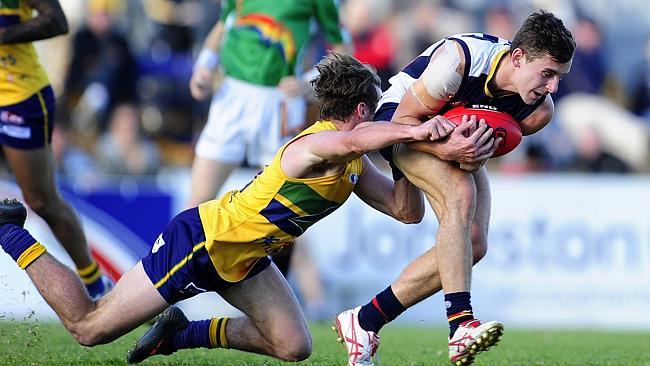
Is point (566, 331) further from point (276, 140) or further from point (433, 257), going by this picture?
point (433, 257)

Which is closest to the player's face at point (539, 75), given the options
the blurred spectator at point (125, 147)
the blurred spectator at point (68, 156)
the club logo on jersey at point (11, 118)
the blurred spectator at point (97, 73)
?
the club logo on jersey at point (11, 118)

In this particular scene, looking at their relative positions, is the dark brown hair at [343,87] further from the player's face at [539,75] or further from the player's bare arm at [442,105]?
the player's face at [539,75]

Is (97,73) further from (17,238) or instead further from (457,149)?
(457,149)

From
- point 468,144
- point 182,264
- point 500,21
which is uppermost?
point 500,21

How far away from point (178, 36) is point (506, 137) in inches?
328

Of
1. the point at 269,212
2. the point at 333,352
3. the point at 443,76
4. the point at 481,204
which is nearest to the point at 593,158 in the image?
the point at 333,352

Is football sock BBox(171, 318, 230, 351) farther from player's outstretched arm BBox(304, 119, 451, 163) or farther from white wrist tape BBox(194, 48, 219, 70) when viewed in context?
white wrist tape BBox(194, 48, 219, 70)

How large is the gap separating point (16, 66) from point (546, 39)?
3944 mm

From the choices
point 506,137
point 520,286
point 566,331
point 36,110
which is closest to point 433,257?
point 506,137

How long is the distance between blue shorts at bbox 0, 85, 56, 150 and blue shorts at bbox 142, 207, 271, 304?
2.18m

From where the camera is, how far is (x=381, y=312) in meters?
5.96

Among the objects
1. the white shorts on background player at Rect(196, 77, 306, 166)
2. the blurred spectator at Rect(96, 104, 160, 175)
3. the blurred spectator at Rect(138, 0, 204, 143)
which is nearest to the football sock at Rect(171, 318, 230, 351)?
the white shorts on background player at Rect(196, 77, 306, 166)

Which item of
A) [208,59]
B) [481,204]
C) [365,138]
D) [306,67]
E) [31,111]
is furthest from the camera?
[306,67]

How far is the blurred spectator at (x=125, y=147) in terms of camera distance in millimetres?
12703
